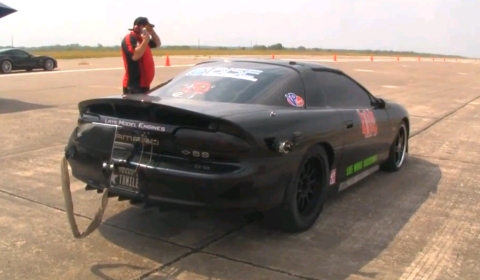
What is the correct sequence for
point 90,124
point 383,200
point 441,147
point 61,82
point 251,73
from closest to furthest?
point 90,124
point 251,73
point 383,200
point 441,147
point 61,82

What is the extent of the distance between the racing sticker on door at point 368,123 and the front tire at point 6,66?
2000 cm

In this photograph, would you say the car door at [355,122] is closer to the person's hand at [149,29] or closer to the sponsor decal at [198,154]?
the sponsor decal at [198,154]

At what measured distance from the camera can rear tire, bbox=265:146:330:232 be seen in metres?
4.11

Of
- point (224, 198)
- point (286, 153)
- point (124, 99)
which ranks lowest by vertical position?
point (224, 198)

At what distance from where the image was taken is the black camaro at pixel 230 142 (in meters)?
3.69

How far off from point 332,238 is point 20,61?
848 inches

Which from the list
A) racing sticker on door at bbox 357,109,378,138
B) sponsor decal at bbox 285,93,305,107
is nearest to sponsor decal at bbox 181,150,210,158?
sponsor decal at bbox 285,93,305,107

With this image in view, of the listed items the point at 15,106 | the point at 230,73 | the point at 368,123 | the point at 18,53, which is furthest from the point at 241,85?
the point at 18,53

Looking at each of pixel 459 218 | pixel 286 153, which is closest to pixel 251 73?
pixel 286 153

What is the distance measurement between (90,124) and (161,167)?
83 cm

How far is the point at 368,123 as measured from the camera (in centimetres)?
547

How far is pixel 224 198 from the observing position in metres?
3.68

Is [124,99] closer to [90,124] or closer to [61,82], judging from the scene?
[90,124]

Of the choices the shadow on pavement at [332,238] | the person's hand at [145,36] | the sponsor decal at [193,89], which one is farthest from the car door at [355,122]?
the person's hand at [145,36]
